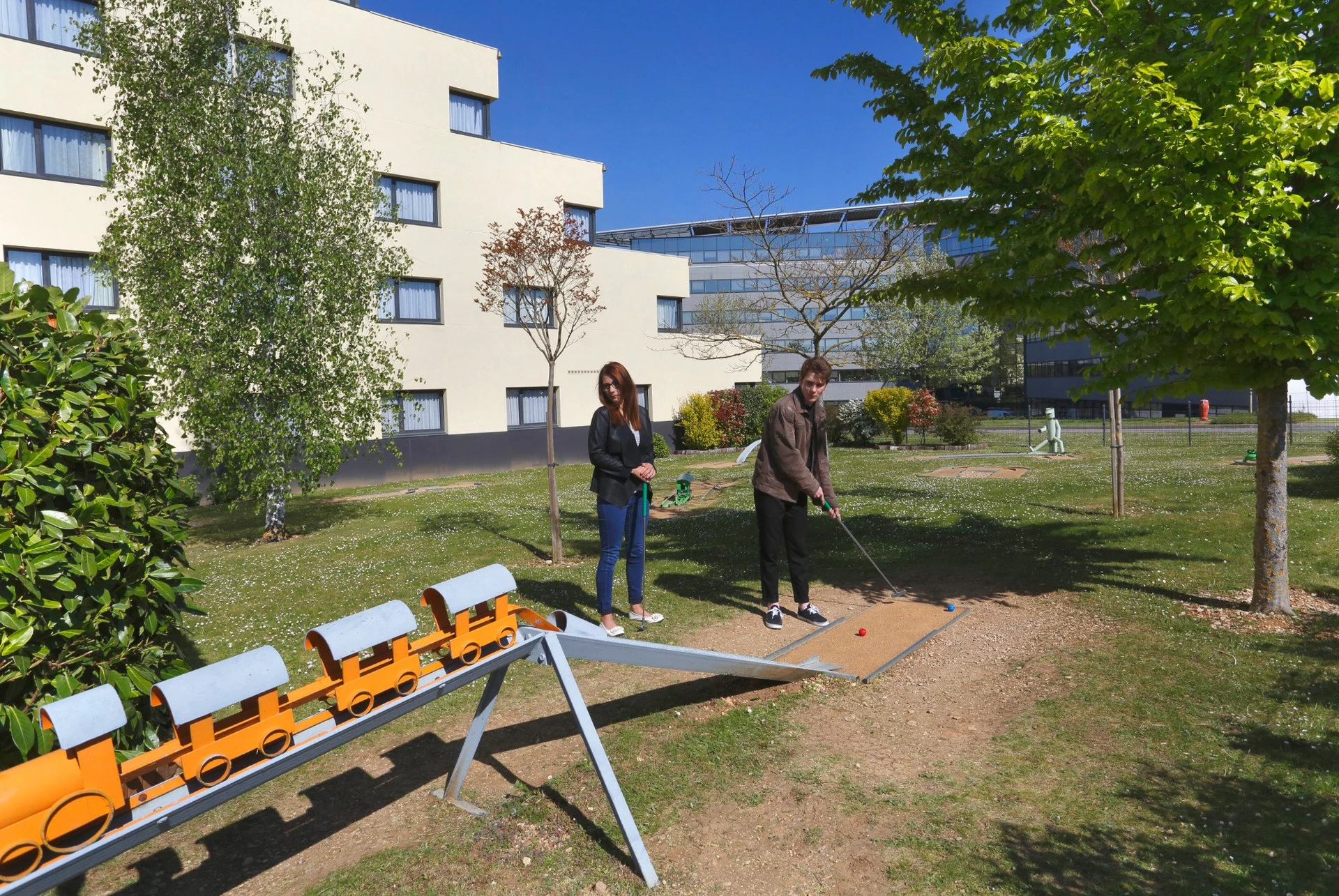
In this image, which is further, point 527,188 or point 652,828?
point 527,188

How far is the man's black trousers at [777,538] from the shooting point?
7.13 m

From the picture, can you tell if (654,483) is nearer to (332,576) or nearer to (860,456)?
(860,456)

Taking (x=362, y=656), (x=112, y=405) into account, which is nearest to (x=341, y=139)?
(x=112, y=405)

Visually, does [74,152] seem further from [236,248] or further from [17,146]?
[236,248]

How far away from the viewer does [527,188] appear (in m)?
25.9

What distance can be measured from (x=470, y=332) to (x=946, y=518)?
16.2m

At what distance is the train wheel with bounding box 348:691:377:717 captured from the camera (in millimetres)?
3045

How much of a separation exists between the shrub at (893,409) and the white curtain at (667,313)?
7.66 meters

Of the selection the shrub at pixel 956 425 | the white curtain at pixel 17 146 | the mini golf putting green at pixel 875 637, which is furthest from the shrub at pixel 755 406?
the mini golf putting green at pixel 875 637

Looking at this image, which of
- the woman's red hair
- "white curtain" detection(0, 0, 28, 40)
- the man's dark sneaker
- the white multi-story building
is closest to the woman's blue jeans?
the woman's red hair

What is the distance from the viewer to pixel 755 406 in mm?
31094

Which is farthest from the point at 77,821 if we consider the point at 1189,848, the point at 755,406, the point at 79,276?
the point at 755,406

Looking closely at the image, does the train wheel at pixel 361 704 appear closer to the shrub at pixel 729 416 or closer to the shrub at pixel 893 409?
the shrub at pixel 893 409

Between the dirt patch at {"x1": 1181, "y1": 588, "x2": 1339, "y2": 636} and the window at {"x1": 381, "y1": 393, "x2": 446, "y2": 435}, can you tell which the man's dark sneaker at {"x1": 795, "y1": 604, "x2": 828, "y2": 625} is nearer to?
the dirt patch at {"x1": 1181, "y1": 588, "x2": 1339, "y2": 636}
